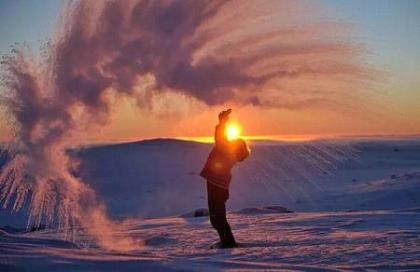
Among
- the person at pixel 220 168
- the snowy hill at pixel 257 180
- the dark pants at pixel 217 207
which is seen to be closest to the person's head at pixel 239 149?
the person at pixel 220 168

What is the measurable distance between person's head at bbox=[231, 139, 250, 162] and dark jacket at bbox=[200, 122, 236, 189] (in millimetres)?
71

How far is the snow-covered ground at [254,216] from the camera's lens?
6.66 meters

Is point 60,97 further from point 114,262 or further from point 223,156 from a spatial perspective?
point 114,262

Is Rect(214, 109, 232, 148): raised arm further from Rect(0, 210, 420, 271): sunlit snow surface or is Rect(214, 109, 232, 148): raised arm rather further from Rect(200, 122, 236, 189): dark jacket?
Rect(0, 210, 420, 271): sunlit snow surface

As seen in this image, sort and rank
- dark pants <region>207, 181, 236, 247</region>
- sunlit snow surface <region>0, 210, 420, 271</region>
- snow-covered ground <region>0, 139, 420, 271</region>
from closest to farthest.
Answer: sunlit snow surface <region>0, 210, 420, 271</region>
snow-covered ground <region>0, 139, 420, 271</region>
dark pants <region>207, 181, 236, 247</region>

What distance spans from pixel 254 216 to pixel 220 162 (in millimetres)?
4997

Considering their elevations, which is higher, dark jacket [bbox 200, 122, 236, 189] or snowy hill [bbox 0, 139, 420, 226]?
snowy hill [bbox 0, 139, 420, 226]

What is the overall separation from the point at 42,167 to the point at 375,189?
1670cm

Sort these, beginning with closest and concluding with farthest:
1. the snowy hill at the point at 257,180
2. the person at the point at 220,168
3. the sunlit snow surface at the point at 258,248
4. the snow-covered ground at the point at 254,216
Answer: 1. the sunlit snow surface at the point at 258,248
2. the snow-covered ground at the point at 254,216
3. the person at the point at 220,168
4. the snowy hill at the point at 257,180

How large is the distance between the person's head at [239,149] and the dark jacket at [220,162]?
0.23 ft

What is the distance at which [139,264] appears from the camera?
6039 mm

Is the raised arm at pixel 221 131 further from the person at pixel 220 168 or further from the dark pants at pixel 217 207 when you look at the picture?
the dark pants at pixel 217 207

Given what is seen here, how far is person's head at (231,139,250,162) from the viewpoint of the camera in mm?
9742

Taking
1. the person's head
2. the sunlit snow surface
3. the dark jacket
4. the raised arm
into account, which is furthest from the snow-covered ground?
the raised arm
